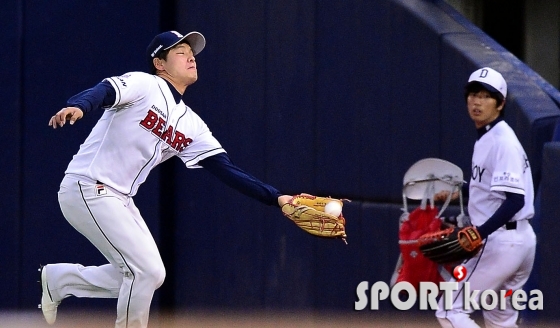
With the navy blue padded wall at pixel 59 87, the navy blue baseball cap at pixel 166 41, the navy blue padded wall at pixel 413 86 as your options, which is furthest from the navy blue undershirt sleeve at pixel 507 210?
the navy blue padded wall at pixel 59 87

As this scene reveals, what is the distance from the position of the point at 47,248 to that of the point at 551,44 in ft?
13.3

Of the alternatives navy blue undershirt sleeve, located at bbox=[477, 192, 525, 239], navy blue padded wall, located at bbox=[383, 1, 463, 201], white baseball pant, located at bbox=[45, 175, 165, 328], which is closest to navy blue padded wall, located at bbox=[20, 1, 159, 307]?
navy blue padded wall, located at bbox=[383, 1, 463, 201]

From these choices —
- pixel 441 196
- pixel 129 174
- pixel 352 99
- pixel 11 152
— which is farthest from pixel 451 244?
pixel 11 152

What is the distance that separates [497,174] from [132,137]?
171cm

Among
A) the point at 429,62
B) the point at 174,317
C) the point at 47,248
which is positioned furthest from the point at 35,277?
the point at 429,62

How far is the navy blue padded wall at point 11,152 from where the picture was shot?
699cm

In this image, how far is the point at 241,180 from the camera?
4.95 m

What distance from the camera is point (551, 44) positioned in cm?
817

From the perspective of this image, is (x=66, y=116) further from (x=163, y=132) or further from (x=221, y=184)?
(x=221, y=184)

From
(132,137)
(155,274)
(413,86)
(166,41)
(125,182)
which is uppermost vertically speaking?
(166,41)

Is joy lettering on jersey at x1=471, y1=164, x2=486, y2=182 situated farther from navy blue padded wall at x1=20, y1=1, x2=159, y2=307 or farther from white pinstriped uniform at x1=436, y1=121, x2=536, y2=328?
navy blue padded wall at x1=20, y1=1, x2=159, y2=307

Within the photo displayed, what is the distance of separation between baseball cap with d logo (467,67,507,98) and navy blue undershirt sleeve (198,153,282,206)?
114 centimetres

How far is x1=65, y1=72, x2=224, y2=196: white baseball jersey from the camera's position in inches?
189

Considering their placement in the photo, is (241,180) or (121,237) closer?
(121,237)
